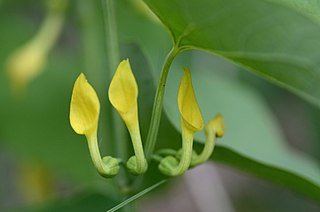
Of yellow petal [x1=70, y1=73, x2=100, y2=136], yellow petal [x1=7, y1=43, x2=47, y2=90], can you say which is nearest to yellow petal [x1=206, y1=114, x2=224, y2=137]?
yellow petal [x1=70, y1=73, x2=100, y2=136]

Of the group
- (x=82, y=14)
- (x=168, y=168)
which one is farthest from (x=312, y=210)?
(x=168, y=168)

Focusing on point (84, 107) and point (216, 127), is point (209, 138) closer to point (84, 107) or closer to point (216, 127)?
point (216, 127)

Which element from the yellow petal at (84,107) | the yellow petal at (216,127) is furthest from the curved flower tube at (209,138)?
the yellow petal at (84,107)

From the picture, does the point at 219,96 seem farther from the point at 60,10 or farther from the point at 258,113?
the point at 60,10

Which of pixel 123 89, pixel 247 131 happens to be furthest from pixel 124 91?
pixel 247 131

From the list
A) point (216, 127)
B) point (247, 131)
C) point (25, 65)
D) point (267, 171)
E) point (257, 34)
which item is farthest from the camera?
point (25, 65)
